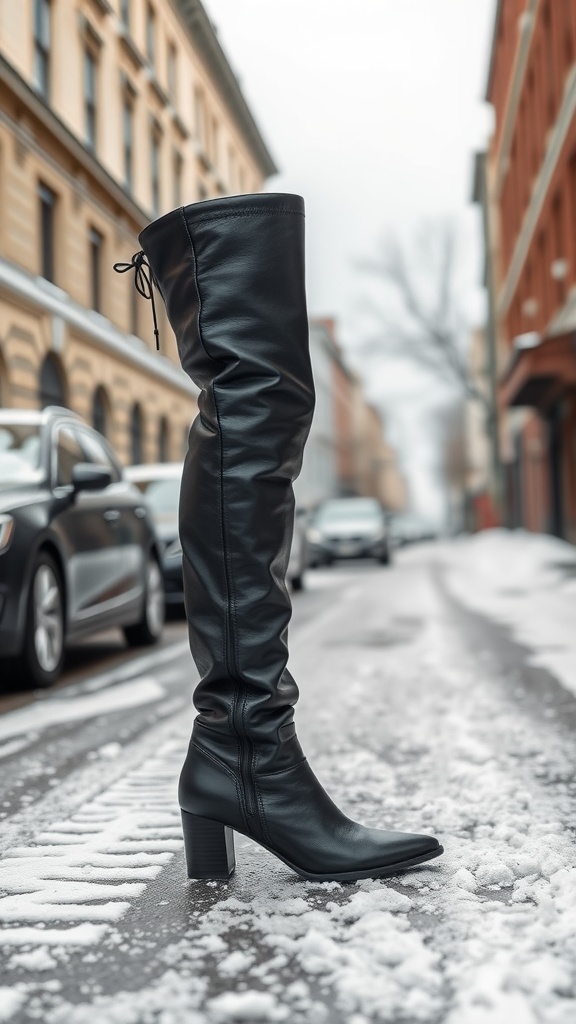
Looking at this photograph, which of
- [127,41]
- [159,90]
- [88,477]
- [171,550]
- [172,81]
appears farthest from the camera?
[172,81]

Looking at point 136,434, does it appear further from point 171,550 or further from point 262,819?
point 262,819

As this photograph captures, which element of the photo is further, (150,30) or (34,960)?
(150,30)

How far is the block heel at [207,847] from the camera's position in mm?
2059

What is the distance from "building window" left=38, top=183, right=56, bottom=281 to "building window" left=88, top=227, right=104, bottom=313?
505 mm

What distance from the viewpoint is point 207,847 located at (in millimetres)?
2066

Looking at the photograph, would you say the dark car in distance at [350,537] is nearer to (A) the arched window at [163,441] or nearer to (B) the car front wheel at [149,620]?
(A) the arched window at [163,441]

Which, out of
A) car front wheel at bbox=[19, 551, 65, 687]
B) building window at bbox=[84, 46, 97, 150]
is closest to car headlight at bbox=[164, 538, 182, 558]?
car front wheel at bbox=[19, 551, 65, 687]

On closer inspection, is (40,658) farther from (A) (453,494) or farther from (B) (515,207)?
(A) (453,494)

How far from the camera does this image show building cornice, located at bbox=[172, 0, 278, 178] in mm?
4219

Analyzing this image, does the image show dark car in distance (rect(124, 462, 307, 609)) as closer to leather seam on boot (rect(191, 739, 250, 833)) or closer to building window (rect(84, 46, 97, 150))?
building window (rect(84, 46, 97, 150))

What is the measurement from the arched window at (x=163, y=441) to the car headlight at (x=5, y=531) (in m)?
16.5

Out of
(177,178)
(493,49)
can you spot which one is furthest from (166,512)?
(493,49)

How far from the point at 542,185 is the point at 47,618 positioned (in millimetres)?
16818

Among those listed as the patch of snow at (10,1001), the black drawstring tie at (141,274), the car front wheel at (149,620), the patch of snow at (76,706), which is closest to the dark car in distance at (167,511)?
the car front wheel at (149,620)
